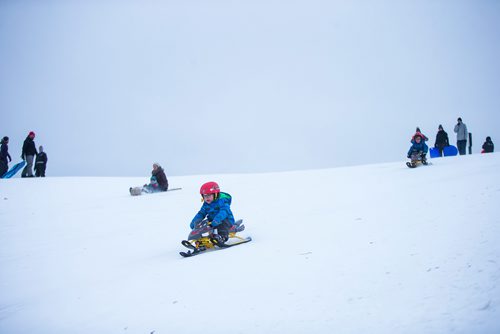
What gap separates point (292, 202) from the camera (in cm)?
942

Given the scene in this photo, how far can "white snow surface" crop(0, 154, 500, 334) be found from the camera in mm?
2756

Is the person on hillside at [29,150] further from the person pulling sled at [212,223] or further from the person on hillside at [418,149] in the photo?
the person on hillside at [418,149]

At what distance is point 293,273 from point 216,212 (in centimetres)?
265

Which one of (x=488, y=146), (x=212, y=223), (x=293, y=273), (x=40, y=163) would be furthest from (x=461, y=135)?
(x=40, y=163)

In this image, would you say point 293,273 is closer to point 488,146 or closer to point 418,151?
point 418,151

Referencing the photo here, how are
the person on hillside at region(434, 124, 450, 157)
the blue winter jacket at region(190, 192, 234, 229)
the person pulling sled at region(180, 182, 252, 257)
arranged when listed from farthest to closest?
the person on hillside at region(434, 124, 450, 157)
the blue winter jacket at region(190, 192, 234, 229)
the person pulling sled at region(180, 182, 252, 257)

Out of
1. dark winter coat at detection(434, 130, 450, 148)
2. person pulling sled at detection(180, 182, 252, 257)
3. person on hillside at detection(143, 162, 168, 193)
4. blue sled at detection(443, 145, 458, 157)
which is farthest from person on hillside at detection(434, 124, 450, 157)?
person pulling sled at detection(180, 182, 252, 257)

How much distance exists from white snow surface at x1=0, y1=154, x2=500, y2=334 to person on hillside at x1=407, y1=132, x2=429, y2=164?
5588 mm

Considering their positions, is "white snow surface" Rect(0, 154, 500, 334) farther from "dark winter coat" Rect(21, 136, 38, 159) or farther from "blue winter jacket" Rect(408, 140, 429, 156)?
"dark winter coat" Rect(21, 136, 38, 159)

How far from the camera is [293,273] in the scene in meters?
3.80

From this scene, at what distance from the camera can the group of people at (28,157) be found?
55.7ft

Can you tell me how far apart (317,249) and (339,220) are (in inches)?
65.1

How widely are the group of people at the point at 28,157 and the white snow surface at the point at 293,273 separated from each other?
1061 centimetres

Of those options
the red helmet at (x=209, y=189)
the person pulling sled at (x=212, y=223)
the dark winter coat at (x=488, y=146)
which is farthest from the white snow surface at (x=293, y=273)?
the dark winter coat at (x=488, y=146)
